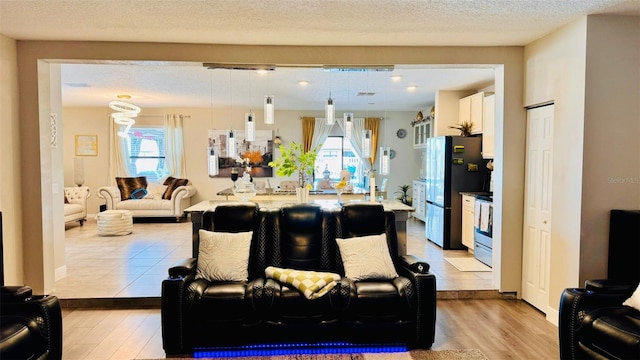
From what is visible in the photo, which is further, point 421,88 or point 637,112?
point 421,88

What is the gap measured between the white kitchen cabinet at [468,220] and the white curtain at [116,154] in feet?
24.0

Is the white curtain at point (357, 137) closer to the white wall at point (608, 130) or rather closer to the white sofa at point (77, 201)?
the white sofa at point (77, 201)

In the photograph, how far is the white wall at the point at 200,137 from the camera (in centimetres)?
897

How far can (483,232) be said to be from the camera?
517 centimetres

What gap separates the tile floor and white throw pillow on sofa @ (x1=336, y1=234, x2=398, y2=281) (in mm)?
1215

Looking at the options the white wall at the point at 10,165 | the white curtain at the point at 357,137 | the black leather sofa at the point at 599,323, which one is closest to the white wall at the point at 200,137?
the white curtain at the point at 357,137

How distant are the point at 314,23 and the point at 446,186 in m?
3.60

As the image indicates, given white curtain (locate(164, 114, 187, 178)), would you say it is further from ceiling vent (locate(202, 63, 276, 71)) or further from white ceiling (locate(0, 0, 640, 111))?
Answer: ceiling vent (locate(202, 63, 276, 71))

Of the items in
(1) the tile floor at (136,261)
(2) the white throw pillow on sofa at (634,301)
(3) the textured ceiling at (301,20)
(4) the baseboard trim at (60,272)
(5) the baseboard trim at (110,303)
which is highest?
(3) the textured ceiling at (301,20)

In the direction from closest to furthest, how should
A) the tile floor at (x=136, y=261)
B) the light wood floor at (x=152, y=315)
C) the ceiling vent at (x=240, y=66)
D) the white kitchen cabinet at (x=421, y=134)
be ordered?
the light wood floor at (x=152, y=315), the ceiling vent at (x=240, y=66), the tile floor at (x=136, y=261), the white kitchen cabinet at (x=421, y=134)

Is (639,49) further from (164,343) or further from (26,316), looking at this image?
(26,316)

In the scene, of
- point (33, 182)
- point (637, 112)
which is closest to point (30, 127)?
point (33, 182)

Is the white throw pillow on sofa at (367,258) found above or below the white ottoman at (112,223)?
above

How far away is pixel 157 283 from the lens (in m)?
4.32
